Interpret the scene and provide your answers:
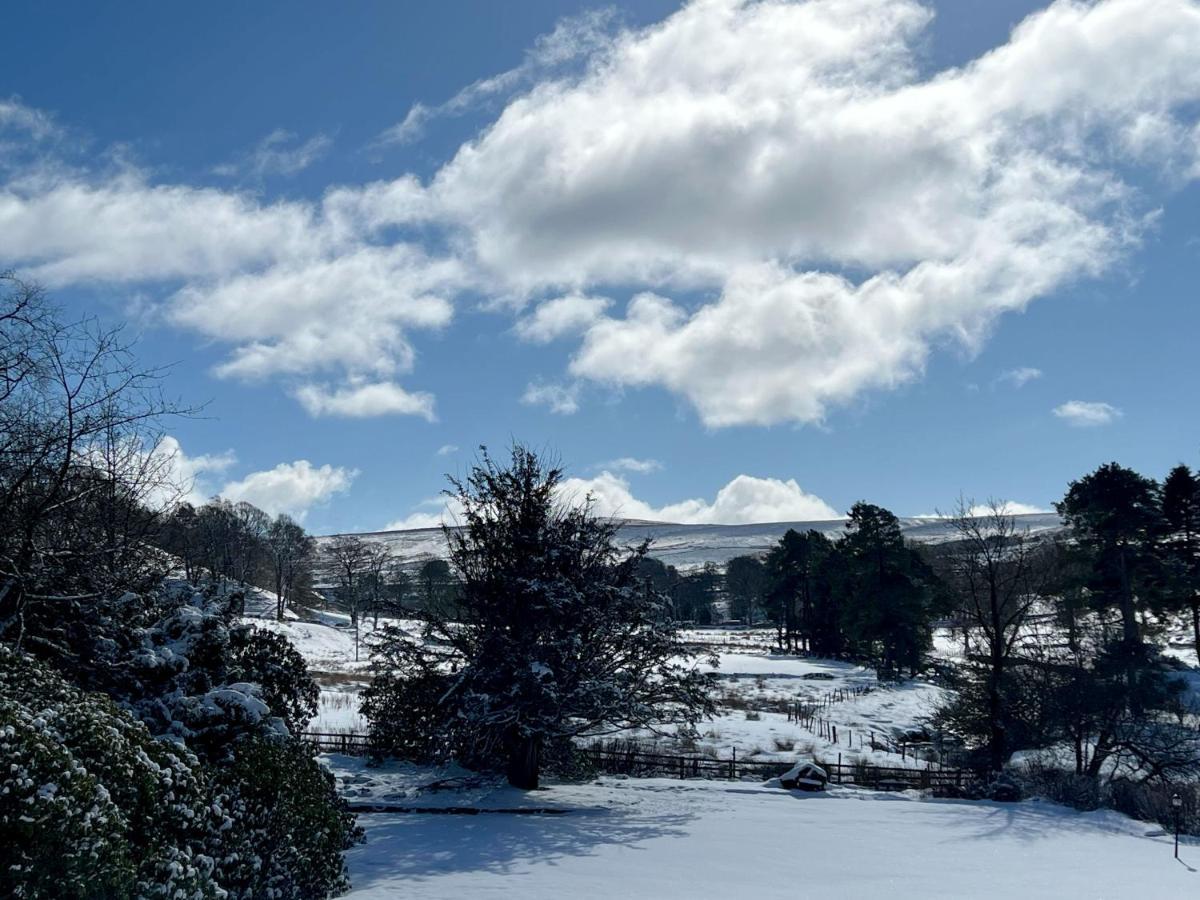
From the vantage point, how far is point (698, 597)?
391ft

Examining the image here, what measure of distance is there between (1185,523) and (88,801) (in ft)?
186

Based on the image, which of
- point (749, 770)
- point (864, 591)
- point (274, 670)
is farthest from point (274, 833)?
point (864, 591)

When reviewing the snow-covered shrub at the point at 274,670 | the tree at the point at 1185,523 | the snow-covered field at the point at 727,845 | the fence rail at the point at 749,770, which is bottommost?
the fence rail at the point at 749,770

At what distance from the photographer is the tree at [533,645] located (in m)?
19.3

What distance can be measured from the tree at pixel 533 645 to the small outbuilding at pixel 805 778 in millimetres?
4640

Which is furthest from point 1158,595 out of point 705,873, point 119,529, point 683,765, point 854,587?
point 119,529

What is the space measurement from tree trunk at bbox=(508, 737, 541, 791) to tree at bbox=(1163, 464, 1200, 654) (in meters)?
41.5

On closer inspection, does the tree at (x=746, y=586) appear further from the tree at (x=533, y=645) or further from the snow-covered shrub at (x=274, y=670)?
the snow-covered shrub at (x=274, y=670)

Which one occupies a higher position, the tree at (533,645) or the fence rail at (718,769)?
the tree at (533,645)

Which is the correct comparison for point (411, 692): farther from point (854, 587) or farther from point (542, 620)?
point (854, 587)

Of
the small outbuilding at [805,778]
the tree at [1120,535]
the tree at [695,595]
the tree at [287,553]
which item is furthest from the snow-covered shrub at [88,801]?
the tree at [695,595]

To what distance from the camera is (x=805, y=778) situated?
2327cm

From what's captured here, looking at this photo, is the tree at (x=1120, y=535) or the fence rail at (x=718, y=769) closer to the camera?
the fence rail at (x=718, y=769)

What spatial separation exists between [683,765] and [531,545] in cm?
988
